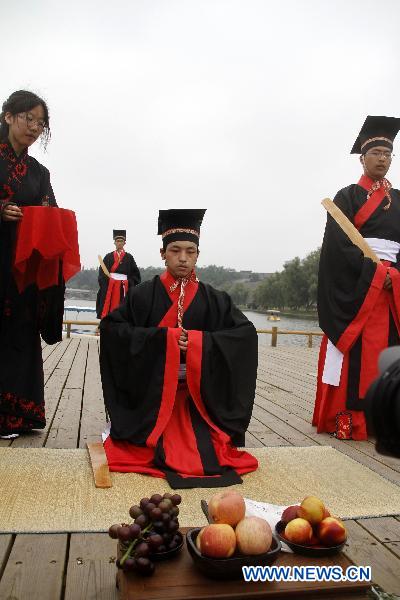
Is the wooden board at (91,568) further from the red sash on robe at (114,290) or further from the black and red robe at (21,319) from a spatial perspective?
the red sash on robe at (114,290)

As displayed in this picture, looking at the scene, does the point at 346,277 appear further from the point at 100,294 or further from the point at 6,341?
the point at 100,294

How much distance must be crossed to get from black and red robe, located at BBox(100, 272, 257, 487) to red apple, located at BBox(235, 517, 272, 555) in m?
1.43

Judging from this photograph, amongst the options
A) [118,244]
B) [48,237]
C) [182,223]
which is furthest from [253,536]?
[118,244]

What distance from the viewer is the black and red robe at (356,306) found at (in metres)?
4.32

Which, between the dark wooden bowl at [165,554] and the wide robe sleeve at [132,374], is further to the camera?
the wide robe sleeve at [132,374]

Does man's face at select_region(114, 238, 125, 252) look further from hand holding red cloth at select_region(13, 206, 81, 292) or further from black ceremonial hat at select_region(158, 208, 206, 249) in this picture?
black ceremonial hat at select_region(158, 208, 206, 249)

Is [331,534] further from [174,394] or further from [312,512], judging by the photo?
[174,394]

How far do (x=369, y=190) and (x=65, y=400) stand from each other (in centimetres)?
319

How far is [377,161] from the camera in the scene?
4.42 metres

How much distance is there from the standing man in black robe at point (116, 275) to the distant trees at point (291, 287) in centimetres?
4066

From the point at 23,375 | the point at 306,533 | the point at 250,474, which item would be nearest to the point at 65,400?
the point at 23,375

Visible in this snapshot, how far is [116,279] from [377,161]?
678 centimetres


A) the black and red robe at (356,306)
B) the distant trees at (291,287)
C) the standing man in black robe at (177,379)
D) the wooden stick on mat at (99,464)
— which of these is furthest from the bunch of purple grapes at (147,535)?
the distant trees at (291,287)

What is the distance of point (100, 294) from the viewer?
1099cm
